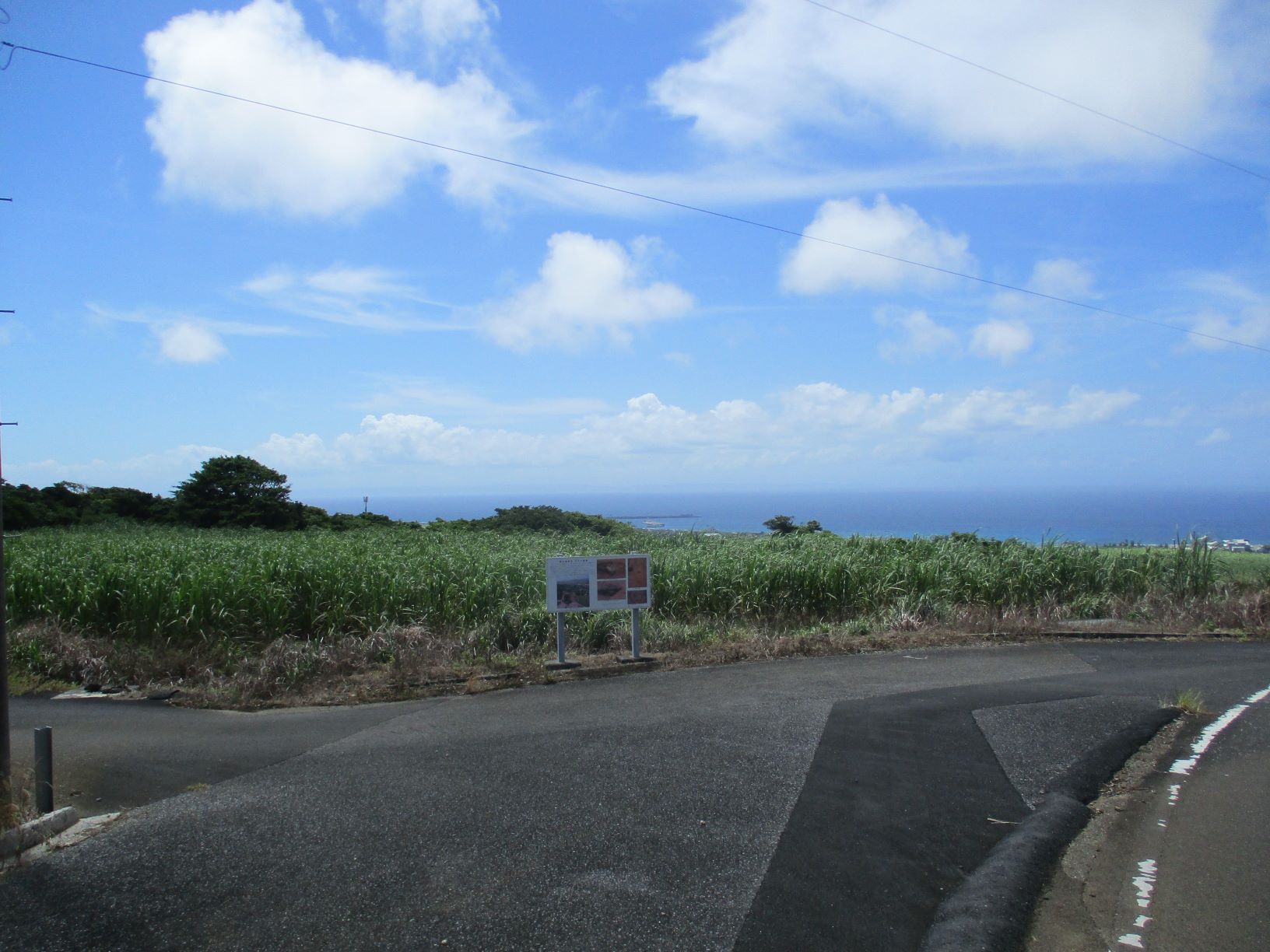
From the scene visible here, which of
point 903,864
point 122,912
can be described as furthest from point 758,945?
point 122,912

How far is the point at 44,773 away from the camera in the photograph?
4586 millimetres

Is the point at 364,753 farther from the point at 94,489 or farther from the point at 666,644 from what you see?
the point at 94,489

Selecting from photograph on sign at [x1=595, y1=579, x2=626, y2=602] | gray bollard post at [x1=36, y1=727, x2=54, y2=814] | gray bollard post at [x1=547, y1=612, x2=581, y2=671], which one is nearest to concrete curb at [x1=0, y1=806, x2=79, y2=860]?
gray bollard post at [x1=36, y1=727, x2=54, y2=814]

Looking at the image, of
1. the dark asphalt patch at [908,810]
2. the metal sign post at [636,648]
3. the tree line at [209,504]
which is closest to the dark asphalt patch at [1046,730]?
the dark asphalt patch at [908,810]

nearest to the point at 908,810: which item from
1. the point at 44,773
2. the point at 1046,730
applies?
the point at 1046,730

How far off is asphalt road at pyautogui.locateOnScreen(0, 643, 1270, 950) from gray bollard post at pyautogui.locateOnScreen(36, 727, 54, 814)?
0.46 m

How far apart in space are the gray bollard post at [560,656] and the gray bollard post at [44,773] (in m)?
4.57

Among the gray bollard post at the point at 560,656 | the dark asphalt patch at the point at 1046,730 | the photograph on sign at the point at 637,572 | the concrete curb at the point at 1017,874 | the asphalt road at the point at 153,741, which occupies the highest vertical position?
the photograph on sign at the point at 637,572

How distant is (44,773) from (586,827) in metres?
2.98

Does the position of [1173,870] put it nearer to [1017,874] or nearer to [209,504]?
[1017,874]

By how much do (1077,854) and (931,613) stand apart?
7419 mm

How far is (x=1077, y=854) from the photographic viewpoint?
4.23 m

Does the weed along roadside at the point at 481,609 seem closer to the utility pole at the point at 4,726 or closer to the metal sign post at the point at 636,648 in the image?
the metal sign post at the point at 636,648

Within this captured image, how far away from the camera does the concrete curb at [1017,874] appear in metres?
3.37
